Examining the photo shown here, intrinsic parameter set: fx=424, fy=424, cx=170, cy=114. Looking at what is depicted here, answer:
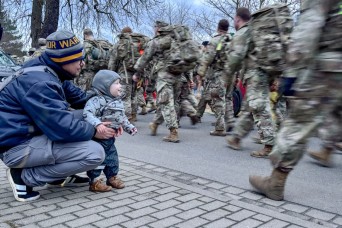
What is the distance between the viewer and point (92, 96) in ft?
14.0

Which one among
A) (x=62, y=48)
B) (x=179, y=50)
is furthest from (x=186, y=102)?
(x=62, y=48)

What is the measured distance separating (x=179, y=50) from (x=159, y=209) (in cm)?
403

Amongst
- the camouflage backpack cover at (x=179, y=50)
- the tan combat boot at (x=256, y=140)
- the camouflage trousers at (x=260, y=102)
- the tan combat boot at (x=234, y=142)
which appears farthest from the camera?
the camouflage backpack cover at (x=179, y=50)

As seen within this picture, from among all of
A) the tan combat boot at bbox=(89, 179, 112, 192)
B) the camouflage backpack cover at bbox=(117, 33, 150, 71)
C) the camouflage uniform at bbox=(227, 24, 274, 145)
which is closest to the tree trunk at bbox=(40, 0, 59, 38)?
the camouflage backpack cover at bbox=(117, 33, 150, 71)

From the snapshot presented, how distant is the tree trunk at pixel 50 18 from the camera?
1833 cm

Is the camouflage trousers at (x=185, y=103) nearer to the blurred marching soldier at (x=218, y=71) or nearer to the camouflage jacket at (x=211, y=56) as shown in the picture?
the blurred marching soldier at (x=218, y=71)

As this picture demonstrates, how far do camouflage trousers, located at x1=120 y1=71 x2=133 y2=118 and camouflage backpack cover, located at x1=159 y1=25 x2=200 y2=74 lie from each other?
1.96m

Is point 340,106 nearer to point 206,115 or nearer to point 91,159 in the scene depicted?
point 91,159

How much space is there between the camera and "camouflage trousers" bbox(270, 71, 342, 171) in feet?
11.1

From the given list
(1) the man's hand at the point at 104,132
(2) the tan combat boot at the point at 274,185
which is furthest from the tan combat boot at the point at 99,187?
(2) the tan combat boot at the point at 274,185

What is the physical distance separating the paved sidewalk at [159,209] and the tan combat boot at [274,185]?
0.22 feet

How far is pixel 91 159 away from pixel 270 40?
309 centimetres

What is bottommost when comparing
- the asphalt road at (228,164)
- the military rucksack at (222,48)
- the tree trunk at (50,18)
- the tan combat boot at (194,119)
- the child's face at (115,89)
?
the asphalt road at (228,164)

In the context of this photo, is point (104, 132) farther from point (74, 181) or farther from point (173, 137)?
point (173, 137)
